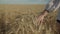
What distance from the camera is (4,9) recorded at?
1.21 metres

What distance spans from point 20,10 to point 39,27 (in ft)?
0.86

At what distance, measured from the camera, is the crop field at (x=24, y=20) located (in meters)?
1.20

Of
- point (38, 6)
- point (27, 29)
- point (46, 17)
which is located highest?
point (38, 6)

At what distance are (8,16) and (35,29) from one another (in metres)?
0.31

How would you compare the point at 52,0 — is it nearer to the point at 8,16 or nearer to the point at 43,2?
the point at 43,2

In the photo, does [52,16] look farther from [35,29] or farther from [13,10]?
[13,10]

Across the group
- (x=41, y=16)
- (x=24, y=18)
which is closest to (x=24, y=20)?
(x=24, y=18)

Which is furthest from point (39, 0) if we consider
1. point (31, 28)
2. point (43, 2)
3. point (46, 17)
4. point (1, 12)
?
point (1, 12)

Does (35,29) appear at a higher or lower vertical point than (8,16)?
lower

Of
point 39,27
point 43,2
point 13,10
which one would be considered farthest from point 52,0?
point 13,10

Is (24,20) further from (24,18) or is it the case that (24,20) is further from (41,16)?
(41,16)

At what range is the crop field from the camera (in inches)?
47.1

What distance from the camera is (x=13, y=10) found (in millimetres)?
1212

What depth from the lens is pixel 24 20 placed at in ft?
3.98
